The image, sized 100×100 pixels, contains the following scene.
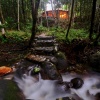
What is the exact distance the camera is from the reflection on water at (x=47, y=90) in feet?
17.1

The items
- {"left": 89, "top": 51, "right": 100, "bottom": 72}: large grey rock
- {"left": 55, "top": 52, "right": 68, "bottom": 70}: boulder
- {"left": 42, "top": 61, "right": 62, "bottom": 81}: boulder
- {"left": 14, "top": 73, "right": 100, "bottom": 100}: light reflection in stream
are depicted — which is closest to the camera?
{"left": 14, "top": 73, "right": 100, "bottom": 100}: light reflection in stream

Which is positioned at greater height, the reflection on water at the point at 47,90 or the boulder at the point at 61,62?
the boulder at the point at 61,62

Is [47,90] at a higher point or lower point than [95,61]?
lower

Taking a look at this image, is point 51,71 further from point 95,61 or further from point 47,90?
point 95,61

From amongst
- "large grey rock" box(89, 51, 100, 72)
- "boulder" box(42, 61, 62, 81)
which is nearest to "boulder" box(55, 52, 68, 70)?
"boulder" box(42, 61, 62, 81)

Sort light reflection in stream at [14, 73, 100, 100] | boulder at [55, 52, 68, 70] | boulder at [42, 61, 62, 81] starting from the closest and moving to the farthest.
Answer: light reflection in stream at [14, 73, 100, 100]
boulder at [42, 61, 62, 81]
boulder at [55, 52, 68, 70]

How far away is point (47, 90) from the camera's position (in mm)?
5742

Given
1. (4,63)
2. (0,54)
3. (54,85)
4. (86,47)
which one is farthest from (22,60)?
(86,47)

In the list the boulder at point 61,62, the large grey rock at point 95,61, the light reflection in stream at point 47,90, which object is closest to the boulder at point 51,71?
the light reflection in stream at point 47,90

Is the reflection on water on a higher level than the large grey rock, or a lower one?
lower

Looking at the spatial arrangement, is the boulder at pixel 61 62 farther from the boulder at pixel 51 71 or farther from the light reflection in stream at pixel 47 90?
the light reflection in stream at pixel 47 90

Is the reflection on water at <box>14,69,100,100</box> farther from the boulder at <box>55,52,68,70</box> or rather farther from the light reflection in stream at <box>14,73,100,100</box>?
the boulder at <box>55,52,68,70</box>

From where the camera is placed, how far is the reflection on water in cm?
520

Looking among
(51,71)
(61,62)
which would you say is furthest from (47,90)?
(61,62)
